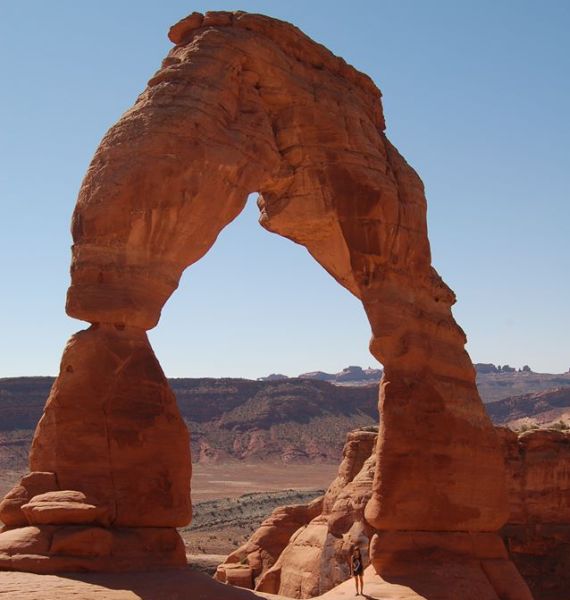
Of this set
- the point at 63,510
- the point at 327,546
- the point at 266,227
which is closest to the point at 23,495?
the point at 63,510

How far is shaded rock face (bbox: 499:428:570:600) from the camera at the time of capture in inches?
942

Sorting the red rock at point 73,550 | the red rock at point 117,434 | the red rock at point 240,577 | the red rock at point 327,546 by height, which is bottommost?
the red rock at point 240,577

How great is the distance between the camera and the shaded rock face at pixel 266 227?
1420 cm

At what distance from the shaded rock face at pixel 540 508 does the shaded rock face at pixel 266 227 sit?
21.1ft

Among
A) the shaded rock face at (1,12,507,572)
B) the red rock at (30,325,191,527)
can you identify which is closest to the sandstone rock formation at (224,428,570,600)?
the shaded rock face at (1,12,507,572)

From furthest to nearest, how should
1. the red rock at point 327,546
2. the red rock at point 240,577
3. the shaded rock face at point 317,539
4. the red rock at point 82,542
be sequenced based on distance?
the red rock at point 240,577
the shaded rock face at point 317,539
the red rock at point 327,546
the red rock at point 82,542

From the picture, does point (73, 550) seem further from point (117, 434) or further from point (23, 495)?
point (117, 434)

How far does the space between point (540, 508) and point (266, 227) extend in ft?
35.0

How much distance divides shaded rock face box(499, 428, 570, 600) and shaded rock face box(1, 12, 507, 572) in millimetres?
6437

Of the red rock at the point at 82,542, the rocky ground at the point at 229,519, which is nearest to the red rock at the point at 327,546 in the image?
the red rock at the point at 82,542

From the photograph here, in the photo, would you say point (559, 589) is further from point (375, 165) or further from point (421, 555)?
point (375, 165)

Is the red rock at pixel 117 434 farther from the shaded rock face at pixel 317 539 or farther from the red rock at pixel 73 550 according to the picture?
the shaded rock face at pixel 317 539

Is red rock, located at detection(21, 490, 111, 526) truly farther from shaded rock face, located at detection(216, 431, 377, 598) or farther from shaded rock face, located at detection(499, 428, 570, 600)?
shaded rock face, located at detection(499, 428, 570, 600)

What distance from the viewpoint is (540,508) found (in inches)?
968
